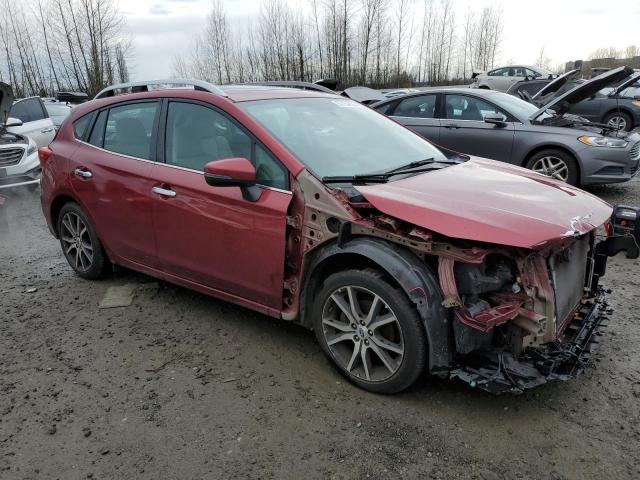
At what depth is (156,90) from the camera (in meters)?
4.09

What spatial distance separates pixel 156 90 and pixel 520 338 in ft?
10.5

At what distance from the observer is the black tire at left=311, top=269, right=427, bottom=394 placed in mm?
2758

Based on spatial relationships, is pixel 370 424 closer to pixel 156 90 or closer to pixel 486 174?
pixel 486 174

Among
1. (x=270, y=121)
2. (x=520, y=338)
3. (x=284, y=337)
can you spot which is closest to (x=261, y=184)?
(x=270, y=121)

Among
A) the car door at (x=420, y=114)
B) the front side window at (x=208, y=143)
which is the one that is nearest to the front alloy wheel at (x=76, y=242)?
the front side window at (x=208, y=143)

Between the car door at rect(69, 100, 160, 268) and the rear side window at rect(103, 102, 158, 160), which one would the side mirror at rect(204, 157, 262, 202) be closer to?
the car door at rect(69, 100, 160, 268)

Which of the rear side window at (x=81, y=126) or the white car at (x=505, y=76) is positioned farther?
the white car at (x=505, y=76)

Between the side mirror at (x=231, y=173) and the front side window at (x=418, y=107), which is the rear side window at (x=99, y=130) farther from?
the front side window at (x=418, y=107)

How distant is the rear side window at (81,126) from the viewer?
4.58m

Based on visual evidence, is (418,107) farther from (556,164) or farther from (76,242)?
(76,242)

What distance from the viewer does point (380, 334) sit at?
2949mm

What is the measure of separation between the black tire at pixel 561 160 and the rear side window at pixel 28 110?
1011 centimetres

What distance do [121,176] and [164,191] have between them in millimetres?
571

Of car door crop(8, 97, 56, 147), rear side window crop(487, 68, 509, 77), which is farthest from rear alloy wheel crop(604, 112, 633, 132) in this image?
car door crop(8, 97, 56, 147)
